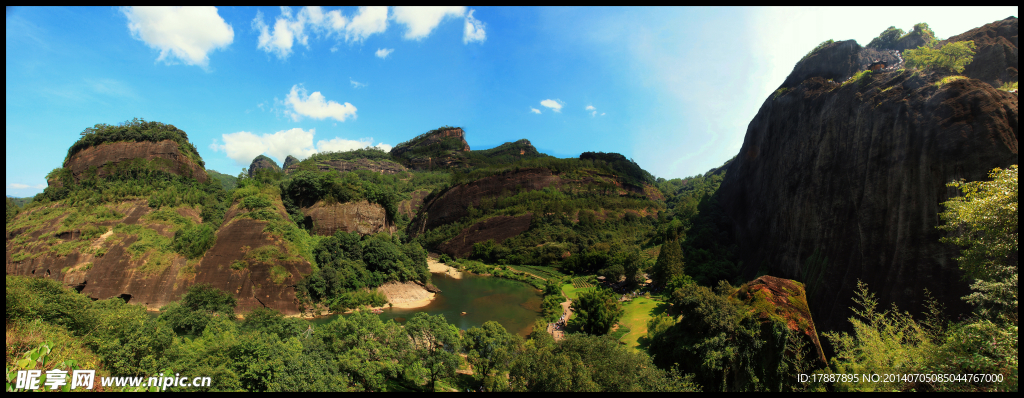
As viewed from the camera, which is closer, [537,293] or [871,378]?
[871,378]

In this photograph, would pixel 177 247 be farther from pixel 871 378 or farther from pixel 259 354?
pixel 871 378

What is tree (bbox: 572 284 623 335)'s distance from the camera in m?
24.2

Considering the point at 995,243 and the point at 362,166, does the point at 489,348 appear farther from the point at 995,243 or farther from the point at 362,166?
the point at 362,166

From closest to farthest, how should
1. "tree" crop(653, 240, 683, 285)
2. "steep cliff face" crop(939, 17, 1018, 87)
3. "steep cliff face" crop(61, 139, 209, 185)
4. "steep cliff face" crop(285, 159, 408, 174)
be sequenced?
"steep cliff face" crop(939, 17, 1018, 87)
"steep cliff face" crop(61, 139, 209, 185)
"tree" crop(653, 240, 683, 285)
"steep cliff face" crop(285, 159, 408, 174)

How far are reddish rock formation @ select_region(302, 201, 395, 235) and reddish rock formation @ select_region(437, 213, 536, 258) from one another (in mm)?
19093

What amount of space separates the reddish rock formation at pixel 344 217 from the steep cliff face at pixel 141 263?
31.2 ft

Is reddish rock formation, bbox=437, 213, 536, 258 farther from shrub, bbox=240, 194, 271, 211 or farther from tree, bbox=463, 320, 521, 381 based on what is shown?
tree, bbox=463, 320, 521, 381

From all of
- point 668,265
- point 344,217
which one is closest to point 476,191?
point 344,217

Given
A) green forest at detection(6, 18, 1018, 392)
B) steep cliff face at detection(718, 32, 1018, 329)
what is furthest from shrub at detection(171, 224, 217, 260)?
steep cliff face at detection(718, 32, 1018, 329)

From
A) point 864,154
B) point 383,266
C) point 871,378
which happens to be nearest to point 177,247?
point 383,266

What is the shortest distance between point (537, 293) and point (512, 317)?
32.7 ft

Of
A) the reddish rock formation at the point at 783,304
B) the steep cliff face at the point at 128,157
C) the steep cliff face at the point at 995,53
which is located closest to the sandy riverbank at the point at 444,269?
the steep cliff face at the point at 128,157

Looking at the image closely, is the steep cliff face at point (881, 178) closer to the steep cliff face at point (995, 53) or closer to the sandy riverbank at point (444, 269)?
the steep cliff face at point (995, 53)

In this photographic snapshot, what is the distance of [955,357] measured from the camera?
24.7ft
